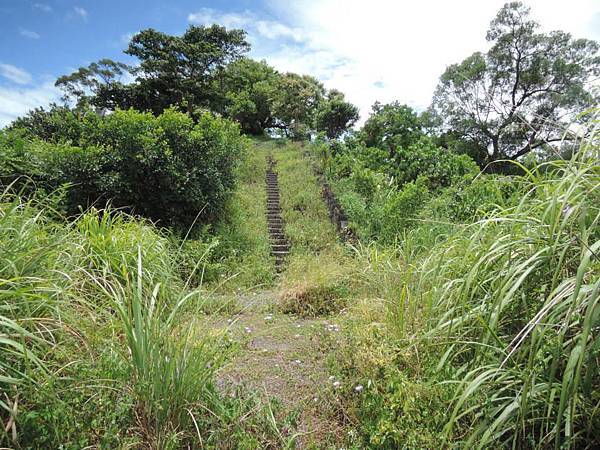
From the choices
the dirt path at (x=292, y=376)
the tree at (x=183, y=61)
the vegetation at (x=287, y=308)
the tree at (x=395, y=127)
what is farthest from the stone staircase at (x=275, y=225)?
the tree at (x=183, y=61)

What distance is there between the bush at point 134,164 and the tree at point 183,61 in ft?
45.2

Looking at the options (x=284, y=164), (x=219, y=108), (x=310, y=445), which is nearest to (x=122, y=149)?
(x=310, y=445)

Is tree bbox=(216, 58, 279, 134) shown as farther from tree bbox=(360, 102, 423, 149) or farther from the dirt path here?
the dirt path

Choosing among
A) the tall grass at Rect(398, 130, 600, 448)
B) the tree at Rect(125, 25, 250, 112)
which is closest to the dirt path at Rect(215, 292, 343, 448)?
the tall grass at Rect(398, 130, 600, 448)

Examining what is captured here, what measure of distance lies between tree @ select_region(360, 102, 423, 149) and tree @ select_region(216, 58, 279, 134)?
10.4 metres

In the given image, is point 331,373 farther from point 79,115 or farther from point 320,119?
point 320,119

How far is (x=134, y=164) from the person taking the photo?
→ 236 inches

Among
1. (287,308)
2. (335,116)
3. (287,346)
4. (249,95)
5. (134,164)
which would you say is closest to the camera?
(287,346)

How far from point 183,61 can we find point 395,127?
13785 millimetres

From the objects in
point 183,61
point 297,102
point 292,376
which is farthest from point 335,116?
point 292,376

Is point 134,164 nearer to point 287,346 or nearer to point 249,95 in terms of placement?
point 287,346

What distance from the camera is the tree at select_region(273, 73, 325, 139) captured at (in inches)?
853

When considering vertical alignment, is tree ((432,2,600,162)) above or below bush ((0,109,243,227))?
above

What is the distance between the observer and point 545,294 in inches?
60.8
